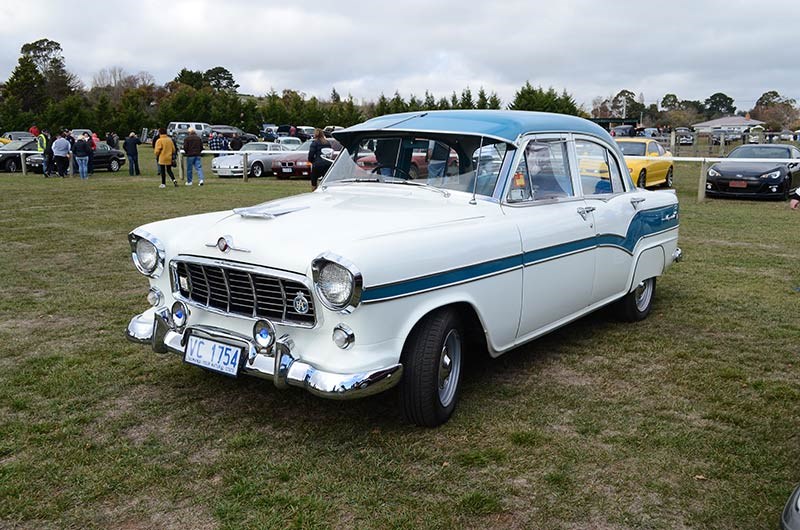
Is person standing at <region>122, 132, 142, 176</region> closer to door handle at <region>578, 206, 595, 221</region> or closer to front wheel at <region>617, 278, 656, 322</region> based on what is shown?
front wheel at <region>617, 278, 656, 322</region>

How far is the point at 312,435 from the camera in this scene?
394cm

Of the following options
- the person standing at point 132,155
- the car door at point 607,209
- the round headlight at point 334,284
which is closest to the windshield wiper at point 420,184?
the car door at point 607,209

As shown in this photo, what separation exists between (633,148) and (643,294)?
14.4 meters

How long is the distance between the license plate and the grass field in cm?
38

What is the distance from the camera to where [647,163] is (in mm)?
18641

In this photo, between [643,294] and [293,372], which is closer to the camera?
[293,372]

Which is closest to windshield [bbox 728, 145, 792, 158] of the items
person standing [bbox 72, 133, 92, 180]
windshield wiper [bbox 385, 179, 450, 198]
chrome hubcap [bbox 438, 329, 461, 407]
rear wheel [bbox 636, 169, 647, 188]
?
rear wheel [bbox 636, 169, 647, 188]

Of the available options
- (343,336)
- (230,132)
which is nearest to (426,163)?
(343,336)

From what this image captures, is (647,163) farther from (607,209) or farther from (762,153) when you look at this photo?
(607,209)

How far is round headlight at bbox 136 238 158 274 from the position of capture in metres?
4.36

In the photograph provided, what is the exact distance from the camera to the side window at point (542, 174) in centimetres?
475

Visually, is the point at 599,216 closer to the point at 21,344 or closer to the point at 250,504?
the point at 250,504

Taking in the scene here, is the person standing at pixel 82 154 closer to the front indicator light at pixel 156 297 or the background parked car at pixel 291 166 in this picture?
the background parked car at pixel 291 166

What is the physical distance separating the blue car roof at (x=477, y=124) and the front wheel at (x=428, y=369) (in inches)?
55.3
